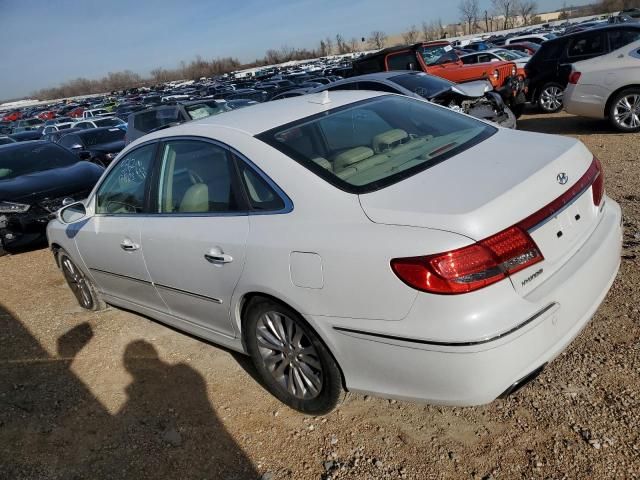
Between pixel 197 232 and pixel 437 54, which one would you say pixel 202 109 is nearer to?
pixel 437 54

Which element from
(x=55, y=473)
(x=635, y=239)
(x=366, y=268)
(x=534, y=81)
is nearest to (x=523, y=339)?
(x=366, y=268)

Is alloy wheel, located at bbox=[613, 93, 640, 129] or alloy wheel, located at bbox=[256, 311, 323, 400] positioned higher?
→ alloy wheel, located at bbox=[256, 311, 323, 400]

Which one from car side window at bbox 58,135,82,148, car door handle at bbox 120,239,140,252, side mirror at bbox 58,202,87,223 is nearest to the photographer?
car door handle at bbox 120,239,140,252

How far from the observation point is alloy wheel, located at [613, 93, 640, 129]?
24.9 feet

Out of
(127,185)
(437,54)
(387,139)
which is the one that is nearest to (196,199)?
(127,185)

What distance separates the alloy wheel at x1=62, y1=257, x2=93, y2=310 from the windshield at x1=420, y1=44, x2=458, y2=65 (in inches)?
390

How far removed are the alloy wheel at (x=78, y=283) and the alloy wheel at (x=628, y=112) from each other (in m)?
7.54

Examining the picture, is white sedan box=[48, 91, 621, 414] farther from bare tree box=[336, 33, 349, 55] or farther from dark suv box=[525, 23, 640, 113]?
bare tree box=[336, 33, 349, 55]

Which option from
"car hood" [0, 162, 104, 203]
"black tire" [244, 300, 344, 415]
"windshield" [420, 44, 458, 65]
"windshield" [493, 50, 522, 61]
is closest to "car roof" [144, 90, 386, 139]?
"black tire" [244, 300, 344, 415]

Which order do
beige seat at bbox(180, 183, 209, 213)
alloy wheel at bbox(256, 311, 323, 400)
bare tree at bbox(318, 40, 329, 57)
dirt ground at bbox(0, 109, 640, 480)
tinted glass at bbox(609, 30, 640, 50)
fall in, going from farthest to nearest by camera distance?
1. bare tree at bbox(318, 40, 329, 57)
2. tinted glass at bbox(609, 30, 640, 50)
3. beige seat at bbox(180, 183, 209, 213)
4. alloy wheel at bbox(256, 311, 323, 400)
5. dirt ground at bbox(0, 109, 640, 480)

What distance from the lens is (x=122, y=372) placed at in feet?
12.0

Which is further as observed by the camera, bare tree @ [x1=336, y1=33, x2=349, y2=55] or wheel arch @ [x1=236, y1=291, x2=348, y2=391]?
bare tree @ [x1=336, y1=33, x2=349, y2=55]

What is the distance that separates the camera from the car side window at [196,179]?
286 centimetres

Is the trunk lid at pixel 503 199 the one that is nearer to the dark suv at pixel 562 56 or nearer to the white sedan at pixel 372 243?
the white sedan at pixel 372 243
